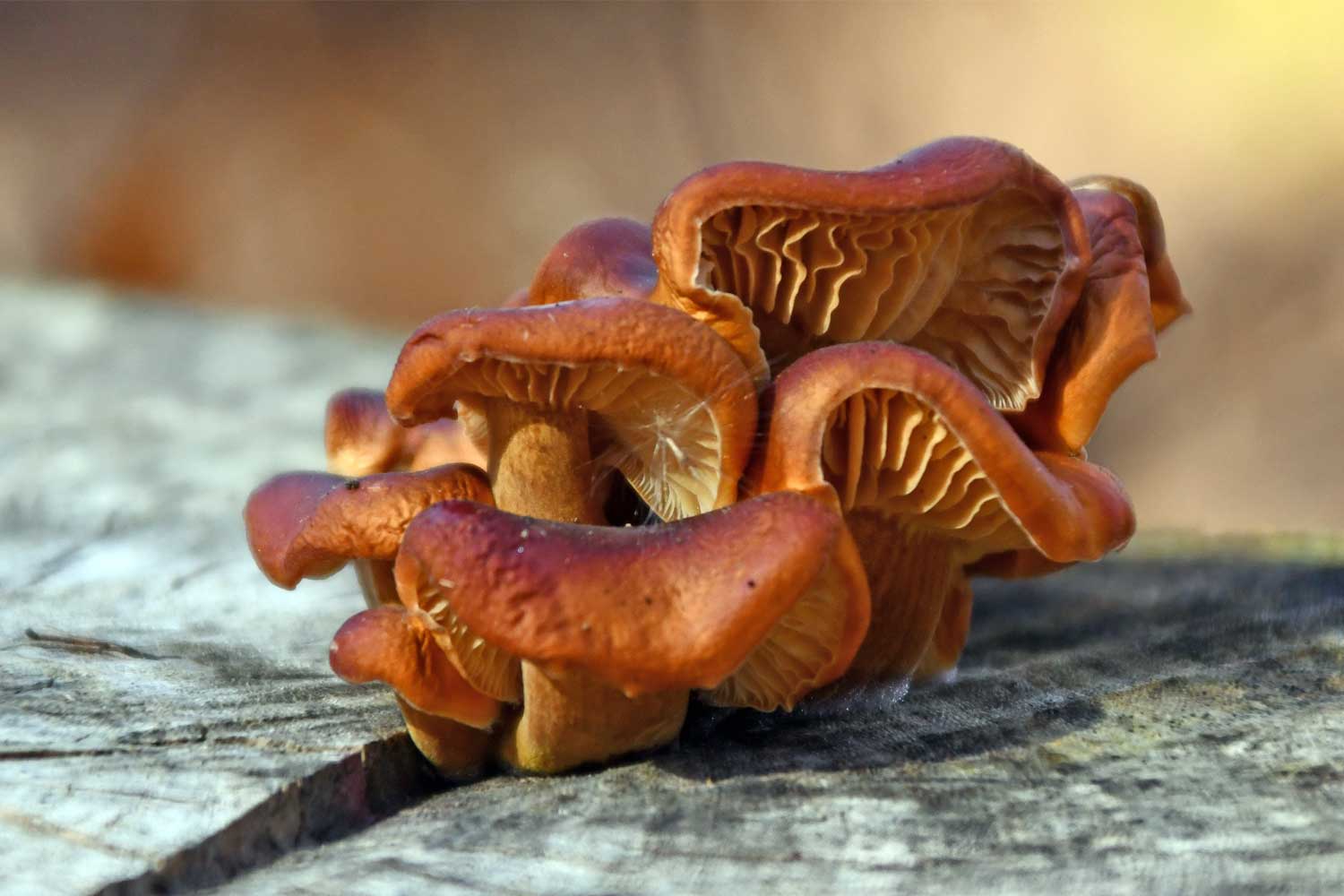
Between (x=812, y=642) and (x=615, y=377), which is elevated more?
(x=615, y=377)

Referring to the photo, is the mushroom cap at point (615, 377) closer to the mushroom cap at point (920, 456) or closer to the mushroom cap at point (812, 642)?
the mushroom cap at point (920, 456)

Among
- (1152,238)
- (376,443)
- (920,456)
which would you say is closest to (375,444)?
(376,443)

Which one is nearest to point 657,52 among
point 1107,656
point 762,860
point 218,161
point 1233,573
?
point 218,161

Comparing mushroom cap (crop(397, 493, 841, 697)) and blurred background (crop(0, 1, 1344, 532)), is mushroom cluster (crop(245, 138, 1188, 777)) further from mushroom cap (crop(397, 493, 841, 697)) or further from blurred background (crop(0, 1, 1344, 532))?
blurred background (crop(0, 1, 1344, 532))

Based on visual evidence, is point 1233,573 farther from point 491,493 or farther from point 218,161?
point 218,161

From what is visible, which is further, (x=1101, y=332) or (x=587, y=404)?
(x=1101, y=332)

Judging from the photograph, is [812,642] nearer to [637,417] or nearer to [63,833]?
[637,417]

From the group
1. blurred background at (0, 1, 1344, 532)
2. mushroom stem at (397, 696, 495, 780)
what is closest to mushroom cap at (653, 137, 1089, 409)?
mushroom stem at (397, 696, 495, 780)
